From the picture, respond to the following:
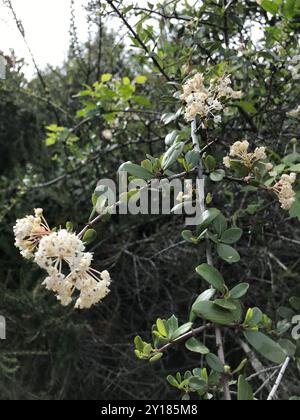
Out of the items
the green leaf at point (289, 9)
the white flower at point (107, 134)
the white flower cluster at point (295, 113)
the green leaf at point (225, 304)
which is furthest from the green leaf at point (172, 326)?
the white flower at point (107, 134)

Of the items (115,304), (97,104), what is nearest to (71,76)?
(97,104)

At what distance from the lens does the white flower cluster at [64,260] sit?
2.32 ft

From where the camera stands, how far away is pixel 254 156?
89cm

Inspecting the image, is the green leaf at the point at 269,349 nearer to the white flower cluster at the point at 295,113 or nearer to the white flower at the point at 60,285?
the white flower at the point at 60,285

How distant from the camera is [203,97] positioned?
35.5 inches

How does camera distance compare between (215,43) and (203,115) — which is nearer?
(203,115)

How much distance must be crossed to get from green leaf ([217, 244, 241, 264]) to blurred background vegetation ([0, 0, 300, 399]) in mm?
483

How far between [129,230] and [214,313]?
1.12 m

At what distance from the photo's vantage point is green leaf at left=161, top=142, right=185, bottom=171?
0.86m

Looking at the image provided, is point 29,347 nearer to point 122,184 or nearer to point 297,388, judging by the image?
point 297,388

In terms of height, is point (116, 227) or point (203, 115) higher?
point (203, 115)

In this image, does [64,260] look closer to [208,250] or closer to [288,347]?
[208,250]

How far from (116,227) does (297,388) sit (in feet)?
2.63

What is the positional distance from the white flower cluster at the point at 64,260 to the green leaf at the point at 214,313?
0.44ft
